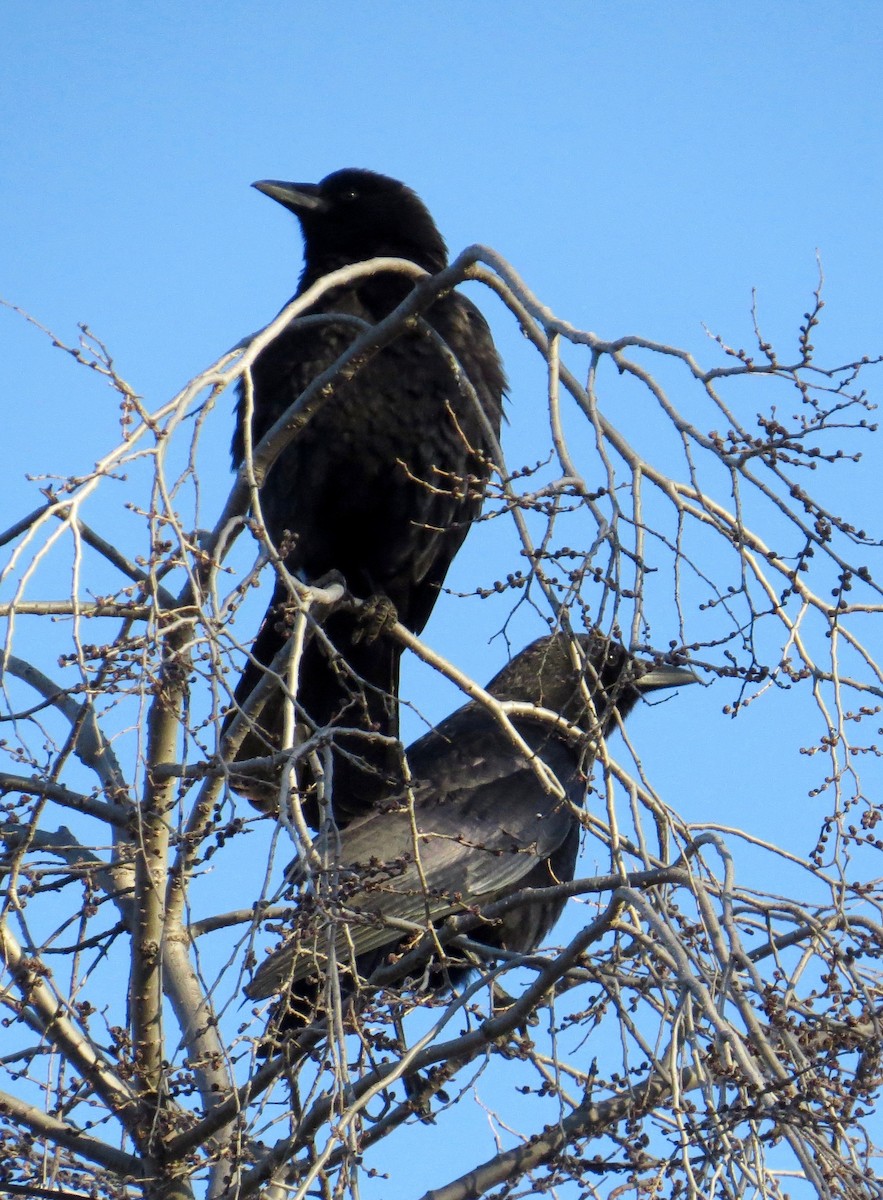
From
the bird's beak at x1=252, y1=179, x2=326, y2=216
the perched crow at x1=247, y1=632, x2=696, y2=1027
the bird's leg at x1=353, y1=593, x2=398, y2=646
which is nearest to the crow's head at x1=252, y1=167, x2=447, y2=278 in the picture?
the bird's beak at x1=252, y1=179, x2=326, y2=216

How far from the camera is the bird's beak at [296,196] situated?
7375mm

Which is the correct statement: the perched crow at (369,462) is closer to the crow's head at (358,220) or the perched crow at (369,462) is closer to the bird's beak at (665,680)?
the crow's head at (358,220)

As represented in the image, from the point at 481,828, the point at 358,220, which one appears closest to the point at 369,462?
the point at 358,220

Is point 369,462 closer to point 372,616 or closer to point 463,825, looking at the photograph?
point 372,616

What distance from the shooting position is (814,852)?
3539mm

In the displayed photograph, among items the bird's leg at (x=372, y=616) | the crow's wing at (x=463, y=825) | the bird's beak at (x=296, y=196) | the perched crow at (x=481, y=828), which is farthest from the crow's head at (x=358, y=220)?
the crow's wing at (x=463, y=825)

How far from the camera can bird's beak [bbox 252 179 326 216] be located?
7.38m

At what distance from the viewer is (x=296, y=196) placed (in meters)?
7.39

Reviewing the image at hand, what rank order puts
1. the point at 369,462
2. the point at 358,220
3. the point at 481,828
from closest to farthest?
the point at 481,828
the point at 369,462
the point at 358,220

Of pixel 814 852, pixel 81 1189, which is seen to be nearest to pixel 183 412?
pixel 814 852

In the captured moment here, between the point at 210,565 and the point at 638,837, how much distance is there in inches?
41.2

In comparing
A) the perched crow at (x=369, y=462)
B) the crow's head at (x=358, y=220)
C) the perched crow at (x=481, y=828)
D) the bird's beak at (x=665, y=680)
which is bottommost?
the perched crow at (x=481, y=828)

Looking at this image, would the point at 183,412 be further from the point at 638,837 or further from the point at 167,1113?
the point at 167,1113

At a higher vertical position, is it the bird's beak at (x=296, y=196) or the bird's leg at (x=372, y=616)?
the bird's beak at (x=296, y=196)
